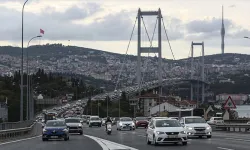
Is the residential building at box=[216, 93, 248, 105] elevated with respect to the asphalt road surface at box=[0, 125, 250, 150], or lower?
elevated

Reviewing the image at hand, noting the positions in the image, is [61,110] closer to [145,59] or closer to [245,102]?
[145,59]

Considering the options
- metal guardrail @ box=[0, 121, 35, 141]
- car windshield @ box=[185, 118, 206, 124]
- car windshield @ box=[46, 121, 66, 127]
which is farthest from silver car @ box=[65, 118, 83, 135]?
car windshield @ box=[185, 118, 206, 124]

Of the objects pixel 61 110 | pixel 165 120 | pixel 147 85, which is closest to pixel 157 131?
pixel 165 120

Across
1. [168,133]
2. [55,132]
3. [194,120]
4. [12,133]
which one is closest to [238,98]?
[12,133]

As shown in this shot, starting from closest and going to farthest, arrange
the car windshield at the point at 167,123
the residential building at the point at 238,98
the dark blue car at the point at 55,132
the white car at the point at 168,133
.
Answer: the white car at the point at 168,133 → the car windshield at the point at 167,123 → the dark blue car at the point at 55,132 → the residential building at the point at 238,98

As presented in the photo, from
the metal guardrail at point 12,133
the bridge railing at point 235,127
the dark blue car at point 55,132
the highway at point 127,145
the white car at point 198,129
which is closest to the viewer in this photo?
the highway at point 127,145

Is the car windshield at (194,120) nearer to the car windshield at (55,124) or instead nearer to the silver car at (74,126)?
the car windshield at (55,124)

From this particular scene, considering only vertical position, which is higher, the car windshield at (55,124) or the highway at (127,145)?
the car windshield at (55,124)

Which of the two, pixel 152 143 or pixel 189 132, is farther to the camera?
pixel 189 132

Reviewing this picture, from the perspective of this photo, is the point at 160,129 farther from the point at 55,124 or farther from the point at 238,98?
the point at 238,98

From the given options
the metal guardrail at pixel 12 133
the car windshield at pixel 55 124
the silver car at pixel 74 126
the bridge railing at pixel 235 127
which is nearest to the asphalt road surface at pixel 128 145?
the car windshield at pixel 55 124

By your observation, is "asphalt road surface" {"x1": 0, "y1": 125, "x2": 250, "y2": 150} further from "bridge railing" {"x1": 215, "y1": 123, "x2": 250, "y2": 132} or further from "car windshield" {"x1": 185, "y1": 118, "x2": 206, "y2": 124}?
"bridge railing" {"x1": 215, "y1": 123, "x2": 250, "y2": 132}
